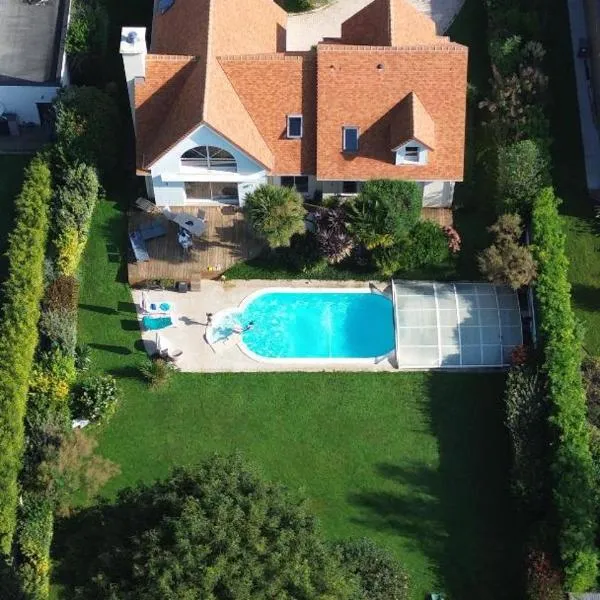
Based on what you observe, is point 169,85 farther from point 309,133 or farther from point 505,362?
point 505,362

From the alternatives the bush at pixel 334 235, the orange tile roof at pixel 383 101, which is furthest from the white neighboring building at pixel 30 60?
the bush at pixel 334 235

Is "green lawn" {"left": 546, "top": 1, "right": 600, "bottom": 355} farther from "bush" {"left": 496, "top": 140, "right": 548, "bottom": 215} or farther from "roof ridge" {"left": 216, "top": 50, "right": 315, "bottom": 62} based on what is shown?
"roof ridge" {"left": 216, "top": 50, "right": 315, "bottom": 62}

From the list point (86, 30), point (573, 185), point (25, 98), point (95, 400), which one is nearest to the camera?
point (95, 400)

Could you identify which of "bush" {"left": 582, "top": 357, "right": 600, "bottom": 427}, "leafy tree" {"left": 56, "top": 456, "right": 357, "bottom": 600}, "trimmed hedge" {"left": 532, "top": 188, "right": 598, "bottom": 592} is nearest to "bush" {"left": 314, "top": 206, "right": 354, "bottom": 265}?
"trimmed hedge" {"left": 532, "top": 188, "right": 598, "bottom": 592}

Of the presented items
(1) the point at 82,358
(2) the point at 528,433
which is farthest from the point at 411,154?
(1) the point at 82,358

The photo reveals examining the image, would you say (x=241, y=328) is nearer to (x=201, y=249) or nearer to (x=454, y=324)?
(x=201, y=249)

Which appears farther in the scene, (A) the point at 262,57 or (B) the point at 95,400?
(A) the point at 262,57

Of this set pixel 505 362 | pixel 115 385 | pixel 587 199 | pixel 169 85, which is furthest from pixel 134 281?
pixel 587 199
